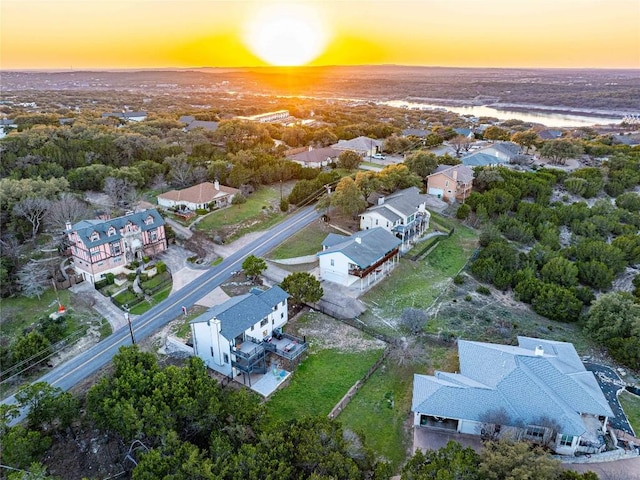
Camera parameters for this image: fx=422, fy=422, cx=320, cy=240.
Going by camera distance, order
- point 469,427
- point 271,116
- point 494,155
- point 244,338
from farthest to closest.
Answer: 1. point 271,116
2. point 494,155
3. point 244,338
4. point 469,427

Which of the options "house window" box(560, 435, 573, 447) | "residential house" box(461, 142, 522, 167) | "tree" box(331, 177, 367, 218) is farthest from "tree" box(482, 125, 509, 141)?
"house window" box(560, 435, 573, 447)

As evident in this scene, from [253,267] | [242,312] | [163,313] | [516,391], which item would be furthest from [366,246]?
[516,391]

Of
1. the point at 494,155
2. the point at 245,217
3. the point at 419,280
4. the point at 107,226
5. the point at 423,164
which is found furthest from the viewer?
the point at 494,155

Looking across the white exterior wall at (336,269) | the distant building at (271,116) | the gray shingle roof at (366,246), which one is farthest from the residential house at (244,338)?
the distant building at (271,116)

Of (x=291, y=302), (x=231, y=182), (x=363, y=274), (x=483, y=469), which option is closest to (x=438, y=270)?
(x=363, y=274)

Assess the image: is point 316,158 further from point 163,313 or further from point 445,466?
point 445,466

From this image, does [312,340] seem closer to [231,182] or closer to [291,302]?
[291,302]

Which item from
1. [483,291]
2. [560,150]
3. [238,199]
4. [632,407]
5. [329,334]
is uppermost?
[560,150]
